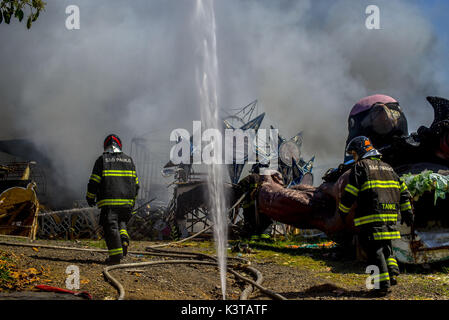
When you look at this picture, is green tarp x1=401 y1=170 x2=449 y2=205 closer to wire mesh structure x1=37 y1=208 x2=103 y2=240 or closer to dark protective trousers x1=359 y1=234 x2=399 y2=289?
dark protective trousers x1=359 y1=234 x2=399 y2=289

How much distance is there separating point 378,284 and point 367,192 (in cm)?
105

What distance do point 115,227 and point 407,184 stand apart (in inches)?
188

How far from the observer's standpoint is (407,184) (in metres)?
5.73

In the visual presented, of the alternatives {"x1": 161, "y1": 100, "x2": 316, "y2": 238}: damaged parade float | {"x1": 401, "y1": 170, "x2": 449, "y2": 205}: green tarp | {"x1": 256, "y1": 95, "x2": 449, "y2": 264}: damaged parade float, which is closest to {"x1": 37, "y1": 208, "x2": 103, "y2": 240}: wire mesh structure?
{"x1": 161, "y1": 100, "x2": 316, "y2": 238}: damaged parade float

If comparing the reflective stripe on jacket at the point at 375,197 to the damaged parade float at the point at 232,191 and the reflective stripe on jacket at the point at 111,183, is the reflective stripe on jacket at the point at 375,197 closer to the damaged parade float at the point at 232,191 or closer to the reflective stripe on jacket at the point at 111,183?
the reflective stripe on jacket at the point at 111,183

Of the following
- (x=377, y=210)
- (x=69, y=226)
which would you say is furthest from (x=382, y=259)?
(x=69, y=226)

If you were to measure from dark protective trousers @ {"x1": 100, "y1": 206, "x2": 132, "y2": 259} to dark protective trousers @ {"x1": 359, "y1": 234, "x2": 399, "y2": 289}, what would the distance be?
3397mm

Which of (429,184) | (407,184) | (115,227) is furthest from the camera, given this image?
(407,184)

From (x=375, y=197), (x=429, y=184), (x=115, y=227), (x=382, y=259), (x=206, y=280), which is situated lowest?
(x=206, y=280)

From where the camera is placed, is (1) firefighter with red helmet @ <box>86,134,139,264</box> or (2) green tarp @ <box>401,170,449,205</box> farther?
(2) green tarp @ <box>401,170,449,205</box>

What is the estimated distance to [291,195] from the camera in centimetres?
843

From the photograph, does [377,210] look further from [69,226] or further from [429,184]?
[69,226]

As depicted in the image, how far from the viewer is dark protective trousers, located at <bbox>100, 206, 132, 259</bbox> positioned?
5.06 m
